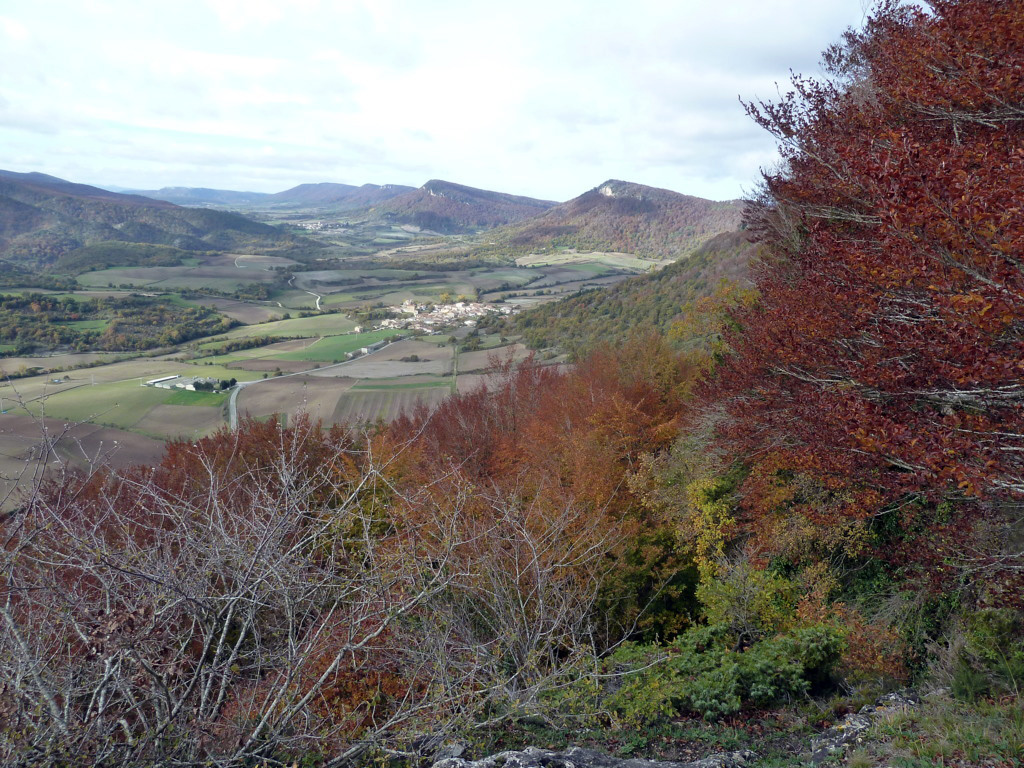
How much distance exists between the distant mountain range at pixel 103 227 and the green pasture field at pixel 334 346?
339 feet

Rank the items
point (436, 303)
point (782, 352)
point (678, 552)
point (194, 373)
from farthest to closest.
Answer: point (436, 303), point (194, 373), point (678, 552), point (782, 352)

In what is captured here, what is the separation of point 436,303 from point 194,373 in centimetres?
4518

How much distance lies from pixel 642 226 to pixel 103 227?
515 feet

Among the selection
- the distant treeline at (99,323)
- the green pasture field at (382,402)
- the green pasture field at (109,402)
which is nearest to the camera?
the green pasture field at (109,402)

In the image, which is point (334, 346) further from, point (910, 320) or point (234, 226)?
point (234, 226)

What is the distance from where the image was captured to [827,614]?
414 inches

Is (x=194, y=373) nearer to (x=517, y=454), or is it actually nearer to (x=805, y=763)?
(x=517, y=454)

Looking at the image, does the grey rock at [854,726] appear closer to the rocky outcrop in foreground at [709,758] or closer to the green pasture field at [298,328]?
the rocky outcrop in foreground at [709,758]

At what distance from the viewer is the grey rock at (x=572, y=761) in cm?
498

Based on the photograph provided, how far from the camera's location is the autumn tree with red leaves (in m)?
5.64

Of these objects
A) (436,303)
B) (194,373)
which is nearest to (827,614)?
(194,373)

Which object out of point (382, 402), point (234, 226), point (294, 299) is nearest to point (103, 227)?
point (234, 226)

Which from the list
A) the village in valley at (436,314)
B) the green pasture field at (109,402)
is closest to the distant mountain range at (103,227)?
the village in valley at (436,314)

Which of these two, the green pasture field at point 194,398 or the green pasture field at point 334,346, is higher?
the green pasture field at point 334,346
